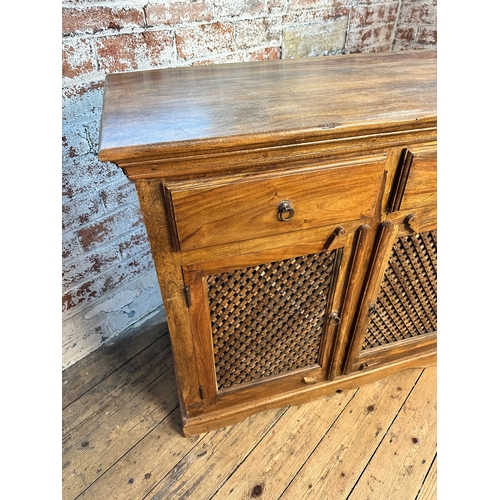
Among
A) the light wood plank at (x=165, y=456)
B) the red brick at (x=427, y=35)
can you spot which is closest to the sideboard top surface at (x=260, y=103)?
the red brick at (x=427, y=35)

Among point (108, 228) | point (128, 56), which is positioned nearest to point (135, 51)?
point (128, 56)

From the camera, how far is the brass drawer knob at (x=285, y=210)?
797mm

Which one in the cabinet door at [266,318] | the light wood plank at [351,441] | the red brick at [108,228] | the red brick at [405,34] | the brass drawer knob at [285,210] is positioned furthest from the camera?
the red brick at [405,34]

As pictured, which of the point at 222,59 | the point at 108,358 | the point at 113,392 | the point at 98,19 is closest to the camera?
the point at 98,19

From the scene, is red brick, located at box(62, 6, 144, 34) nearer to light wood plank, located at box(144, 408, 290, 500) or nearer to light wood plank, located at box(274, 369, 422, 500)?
light wood plank, located at box(144, 408, 290, 500)

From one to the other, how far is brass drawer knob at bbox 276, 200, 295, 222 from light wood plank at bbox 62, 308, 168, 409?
97 centimetres

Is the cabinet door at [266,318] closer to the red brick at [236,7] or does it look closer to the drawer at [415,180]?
the drawer at [415,180]

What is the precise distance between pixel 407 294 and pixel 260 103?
0.73 m

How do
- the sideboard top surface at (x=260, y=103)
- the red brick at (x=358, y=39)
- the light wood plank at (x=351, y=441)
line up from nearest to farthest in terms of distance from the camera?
the sideboard top surface at (x=260, y=103), the light wood plank at (x=351, y=441), the red brick at (x=358, y=39)

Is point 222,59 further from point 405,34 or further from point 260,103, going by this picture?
point 405,34

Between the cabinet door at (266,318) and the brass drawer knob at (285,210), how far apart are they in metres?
0.09

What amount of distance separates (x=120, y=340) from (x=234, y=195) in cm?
103

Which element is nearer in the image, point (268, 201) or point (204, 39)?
point (268, 201)

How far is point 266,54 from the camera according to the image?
131 centimetres
